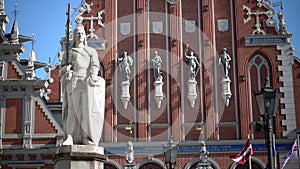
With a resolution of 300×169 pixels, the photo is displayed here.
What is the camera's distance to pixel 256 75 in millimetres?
20953

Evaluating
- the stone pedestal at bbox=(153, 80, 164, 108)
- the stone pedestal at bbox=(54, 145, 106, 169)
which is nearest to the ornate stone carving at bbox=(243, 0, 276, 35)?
the stone pedestal at bbox=(153, 80, 164, 108)

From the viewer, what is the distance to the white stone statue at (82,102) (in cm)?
827

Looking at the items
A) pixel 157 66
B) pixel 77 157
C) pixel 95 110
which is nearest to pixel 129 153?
pixel 157 66

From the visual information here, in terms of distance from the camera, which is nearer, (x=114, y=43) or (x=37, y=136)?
(x=37, y=136)

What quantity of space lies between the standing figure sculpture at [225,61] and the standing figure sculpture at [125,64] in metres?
3.91

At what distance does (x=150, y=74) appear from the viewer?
21.1 metres

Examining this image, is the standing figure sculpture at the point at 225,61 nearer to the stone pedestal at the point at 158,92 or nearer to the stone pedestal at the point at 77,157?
the stone pedestal at the point at 158,92

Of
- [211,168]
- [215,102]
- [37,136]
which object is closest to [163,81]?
[215,102]

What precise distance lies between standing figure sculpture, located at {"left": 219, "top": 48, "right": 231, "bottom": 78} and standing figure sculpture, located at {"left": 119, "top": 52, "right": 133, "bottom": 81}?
3.91 meters

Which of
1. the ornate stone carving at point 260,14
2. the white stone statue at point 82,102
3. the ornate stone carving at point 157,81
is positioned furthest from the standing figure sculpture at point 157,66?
the white stone statue at point 82,102

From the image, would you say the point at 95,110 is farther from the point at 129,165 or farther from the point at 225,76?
the point at 225,76

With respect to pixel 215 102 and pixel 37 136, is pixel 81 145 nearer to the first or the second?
pixel 37 136

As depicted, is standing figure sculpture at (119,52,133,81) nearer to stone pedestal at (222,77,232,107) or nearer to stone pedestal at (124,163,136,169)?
stone pedestal at (124,163,136,169)

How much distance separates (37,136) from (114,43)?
5.19m
